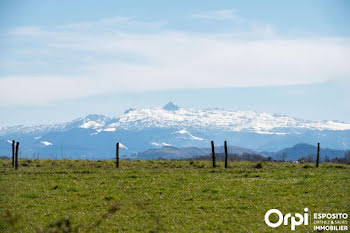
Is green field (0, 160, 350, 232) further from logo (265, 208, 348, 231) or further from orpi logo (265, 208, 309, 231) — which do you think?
logo (265, 208, 348, 231)

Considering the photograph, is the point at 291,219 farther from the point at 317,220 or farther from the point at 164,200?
the point at 164,200

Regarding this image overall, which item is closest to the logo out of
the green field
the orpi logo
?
the orpi logo

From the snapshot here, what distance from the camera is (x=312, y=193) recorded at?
26953mm

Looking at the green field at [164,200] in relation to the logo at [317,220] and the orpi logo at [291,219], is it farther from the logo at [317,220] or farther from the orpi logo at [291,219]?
the logo at [317,220]

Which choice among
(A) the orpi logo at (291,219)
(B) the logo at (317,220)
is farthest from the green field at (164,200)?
(B) the logo at (317,220)

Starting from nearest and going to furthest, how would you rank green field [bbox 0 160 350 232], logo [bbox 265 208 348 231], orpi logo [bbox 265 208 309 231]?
logo [bbox 265 208 348 231], orpi logo [bbox 265 208 309 231], green field [bbox 0 160 350 232]

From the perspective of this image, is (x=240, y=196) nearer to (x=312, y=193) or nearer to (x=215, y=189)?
(x=215, y=189)

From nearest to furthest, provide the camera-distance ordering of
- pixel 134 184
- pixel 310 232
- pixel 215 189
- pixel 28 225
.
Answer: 1. pixel 310 232
2. pixel 28 225
3. pixel 215 189
4. pixel 134 184

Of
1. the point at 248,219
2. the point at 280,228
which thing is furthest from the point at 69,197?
the point at 280,228

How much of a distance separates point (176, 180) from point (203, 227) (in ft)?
45.8

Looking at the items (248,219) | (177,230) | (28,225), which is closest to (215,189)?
(248,219)

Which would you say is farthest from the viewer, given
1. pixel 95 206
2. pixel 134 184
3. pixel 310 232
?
pixel 134 184

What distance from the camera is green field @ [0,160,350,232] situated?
65.5ft

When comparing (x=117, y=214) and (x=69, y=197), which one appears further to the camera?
(x=69, y=197)
